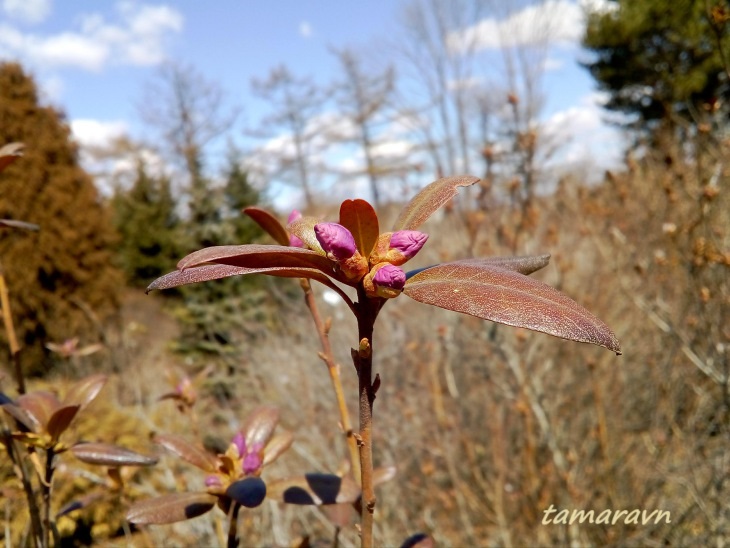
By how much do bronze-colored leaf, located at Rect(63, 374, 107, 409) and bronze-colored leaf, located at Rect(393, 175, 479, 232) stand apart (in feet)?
2.32

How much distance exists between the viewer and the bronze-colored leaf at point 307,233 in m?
0.57

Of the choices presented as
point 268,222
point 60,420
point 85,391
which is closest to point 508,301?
point 268,222

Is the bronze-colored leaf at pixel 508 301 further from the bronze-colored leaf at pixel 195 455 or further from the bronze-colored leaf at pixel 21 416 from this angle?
the bronze-colored leaf at pixel 21 416

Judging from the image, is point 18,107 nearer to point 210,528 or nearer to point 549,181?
point 210,528

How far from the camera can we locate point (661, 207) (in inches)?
148

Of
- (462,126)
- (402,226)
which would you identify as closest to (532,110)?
(462,126)

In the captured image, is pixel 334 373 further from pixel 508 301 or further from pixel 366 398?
pixel 508 301

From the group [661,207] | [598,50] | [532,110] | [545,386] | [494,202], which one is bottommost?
[545,386]

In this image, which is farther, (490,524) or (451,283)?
(490,524)

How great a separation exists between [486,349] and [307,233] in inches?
100

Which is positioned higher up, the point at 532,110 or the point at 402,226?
the point at 532,110

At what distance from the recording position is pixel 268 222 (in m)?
0.73

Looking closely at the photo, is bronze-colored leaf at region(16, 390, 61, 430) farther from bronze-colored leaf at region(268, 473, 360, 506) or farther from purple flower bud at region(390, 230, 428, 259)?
purple flower bud at region(390, 230, 428, 259)

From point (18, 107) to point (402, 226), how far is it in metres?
7.55
